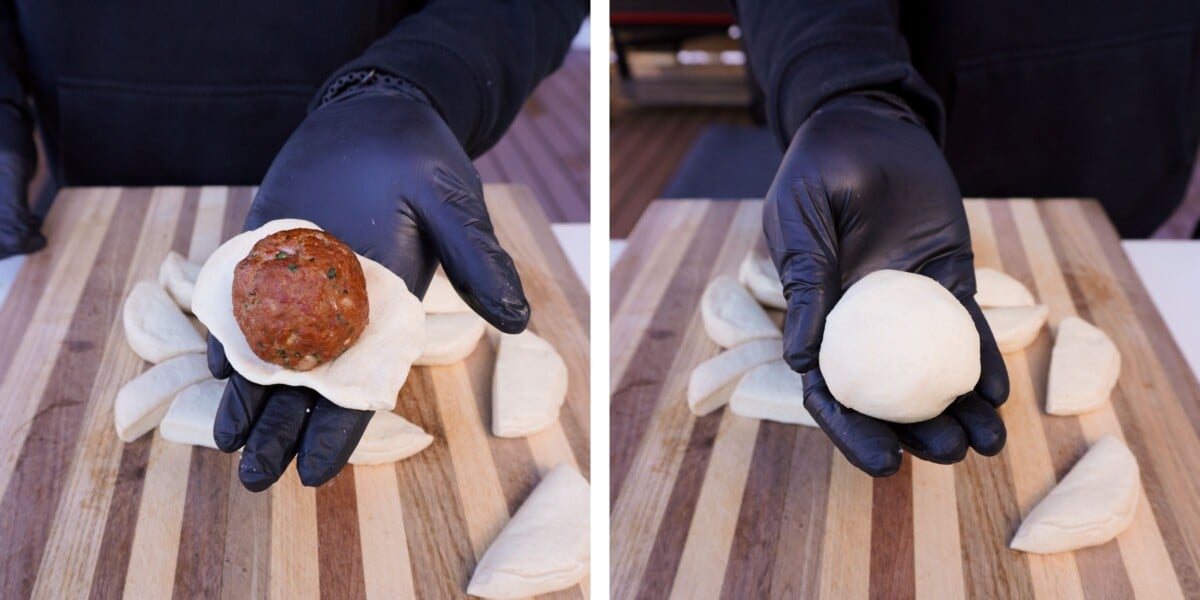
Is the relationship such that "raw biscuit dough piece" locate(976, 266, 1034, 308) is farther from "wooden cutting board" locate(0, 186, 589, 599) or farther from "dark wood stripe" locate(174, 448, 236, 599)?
"dark wood stripe" locate(174, 448, 236, 599)

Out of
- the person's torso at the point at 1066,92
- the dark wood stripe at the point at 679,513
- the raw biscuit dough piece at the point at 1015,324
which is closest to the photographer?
the dark wood stripe at the point at 679,513

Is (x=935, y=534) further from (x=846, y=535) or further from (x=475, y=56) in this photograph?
(x=475, y=56)

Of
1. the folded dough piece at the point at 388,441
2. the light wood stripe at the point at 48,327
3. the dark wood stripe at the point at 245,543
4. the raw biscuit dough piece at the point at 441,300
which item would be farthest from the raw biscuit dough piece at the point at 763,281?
the light wood stripe at the point at 48,327

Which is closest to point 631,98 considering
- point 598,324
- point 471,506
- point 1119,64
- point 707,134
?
point 707,134

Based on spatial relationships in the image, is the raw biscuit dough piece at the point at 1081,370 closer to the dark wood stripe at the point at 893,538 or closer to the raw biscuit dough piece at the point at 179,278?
the dark wood stripe at the point at 893,538

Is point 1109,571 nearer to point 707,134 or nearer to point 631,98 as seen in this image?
point 707,134

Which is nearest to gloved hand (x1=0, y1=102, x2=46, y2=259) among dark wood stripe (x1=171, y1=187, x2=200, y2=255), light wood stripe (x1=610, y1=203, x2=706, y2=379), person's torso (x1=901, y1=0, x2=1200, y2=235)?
dark wood stripe (x1=171, y1=187, x2=200, y2=255)
